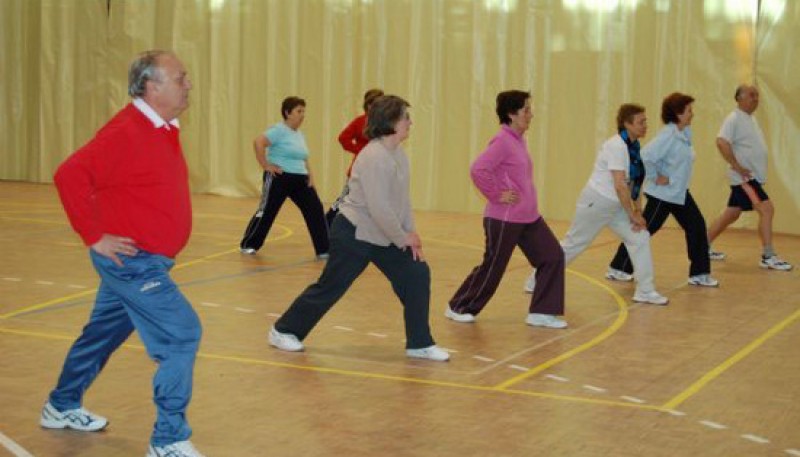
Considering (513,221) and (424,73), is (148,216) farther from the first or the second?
(424,73)

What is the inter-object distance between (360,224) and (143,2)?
13.8 m

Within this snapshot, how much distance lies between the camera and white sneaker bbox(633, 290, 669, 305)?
9.78 metres

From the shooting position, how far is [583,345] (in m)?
8.03

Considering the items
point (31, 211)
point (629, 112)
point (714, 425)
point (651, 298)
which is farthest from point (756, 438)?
point (31, 211)

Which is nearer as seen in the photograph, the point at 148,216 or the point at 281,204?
the point at 148,216

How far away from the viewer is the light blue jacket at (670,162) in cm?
1062

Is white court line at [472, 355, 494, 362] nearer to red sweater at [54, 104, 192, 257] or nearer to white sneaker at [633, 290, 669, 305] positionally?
white sneaker at [633, 290, 669, 305]

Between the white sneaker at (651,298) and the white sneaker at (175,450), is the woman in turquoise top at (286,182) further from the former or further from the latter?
the white sneaker at (175,450)

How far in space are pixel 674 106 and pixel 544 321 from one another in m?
2.92

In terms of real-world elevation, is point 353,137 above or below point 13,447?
above

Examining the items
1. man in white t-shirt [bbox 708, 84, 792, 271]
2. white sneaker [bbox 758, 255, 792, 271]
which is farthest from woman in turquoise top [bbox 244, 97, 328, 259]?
white sneaker [bbox 758, 255, 792, 271]

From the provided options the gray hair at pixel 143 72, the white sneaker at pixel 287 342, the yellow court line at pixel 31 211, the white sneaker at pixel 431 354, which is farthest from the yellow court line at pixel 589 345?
the yellow court line at pixel 31 211

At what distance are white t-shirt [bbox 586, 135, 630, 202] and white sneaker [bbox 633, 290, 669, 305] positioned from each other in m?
0.79

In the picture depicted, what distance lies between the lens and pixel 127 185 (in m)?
5.06
